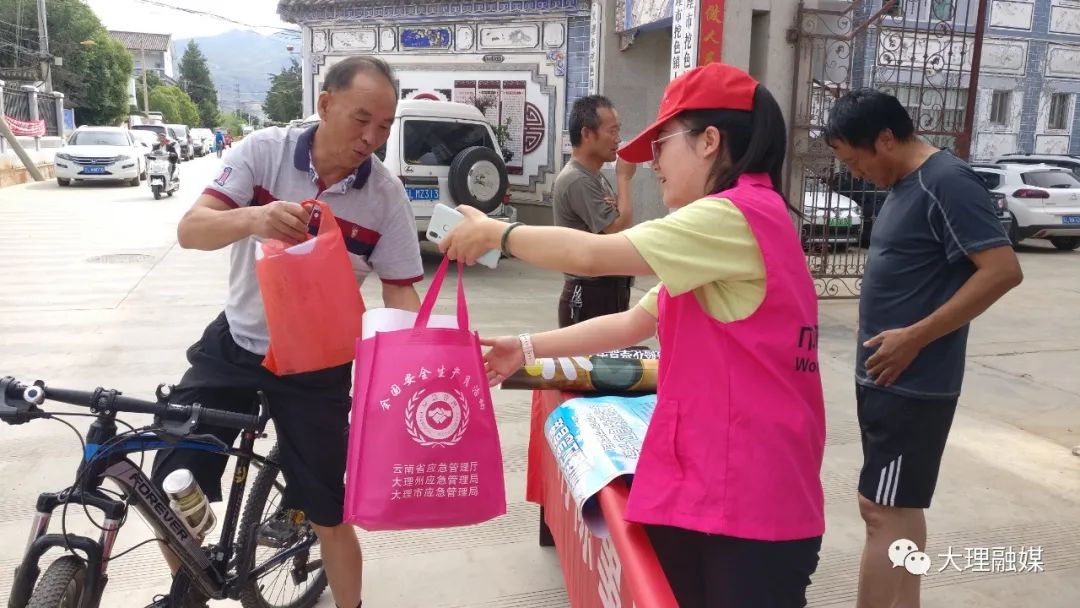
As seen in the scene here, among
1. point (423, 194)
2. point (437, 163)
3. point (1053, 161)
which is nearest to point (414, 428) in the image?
point (423, 194)

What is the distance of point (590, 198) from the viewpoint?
3842 millimetres

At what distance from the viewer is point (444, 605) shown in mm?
2850

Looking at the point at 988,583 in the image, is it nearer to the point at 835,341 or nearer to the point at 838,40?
the point at 835,341

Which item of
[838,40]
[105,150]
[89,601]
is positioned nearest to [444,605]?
[89,601]

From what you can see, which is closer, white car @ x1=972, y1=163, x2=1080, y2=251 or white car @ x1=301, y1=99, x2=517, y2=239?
white car @ x1=301, y1=99, x2=517, y2=239

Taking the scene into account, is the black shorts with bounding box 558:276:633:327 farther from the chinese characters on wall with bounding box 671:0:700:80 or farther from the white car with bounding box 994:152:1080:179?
the white car with bounding box 994:152:1080:179

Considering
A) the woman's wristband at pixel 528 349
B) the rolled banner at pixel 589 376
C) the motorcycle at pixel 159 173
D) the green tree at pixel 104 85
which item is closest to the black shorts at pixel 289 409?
the rolled banner at pixel 589 376

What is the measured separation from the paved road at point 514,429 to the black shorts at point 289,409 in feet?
2.55

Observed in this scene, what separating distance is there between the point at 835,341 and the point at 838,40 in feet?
9.47

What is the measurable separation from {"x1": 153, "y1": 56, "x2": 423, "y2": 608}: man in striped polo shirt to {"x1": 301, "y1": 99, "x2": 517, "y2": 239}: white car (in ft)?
21.3

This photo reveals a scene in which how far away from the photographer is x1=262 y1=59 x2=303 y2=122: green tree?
34906mm

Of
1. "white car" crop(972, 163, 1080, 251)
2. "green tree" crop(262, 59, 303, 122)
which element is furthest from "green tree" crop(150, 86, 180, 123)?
"white car" crop(972, 163, 1080, 251)

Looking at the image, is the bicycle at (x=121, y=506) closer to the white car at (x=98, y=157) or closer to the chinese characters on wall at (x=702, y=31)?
the chinese characters on wall at (x=702, y=31)

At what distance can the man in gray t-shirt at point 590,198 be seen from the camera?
384 cm
